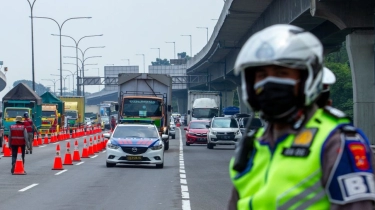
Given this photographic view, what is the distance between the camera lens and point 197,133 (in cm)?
5188

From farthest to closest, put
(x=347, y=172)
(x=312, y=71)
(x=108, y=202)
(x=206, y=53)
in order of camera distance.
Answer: (x=206, y=53), (x=108, y=202), (x=312, y=71), (x=347, y=172)

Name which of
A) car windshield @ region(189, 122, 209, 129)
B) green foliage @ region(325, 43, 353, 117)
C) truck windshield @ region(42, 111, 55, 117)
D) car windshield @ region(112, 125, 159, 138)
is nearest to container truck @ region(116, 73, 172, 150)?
car windshield @ region(112, 125, 159, 138)

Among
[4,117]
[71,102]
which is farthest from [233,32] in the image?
[71,102]

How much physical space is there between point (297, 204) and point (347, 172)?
0.21m

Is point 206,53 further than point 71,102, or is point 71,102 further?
point 71,102

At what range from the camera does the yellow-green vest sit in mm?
3223

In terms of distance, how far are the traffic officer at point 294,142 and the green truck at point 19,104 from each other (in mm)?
51559

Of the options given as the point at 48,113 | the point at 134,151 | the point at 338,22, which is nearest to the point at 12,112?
the point at 48,113

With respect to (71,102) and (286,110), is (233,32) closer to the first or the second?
(71,102)

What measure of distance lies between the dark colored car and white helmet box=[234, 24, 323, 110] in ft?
158

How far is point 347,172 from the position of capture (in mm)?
3178

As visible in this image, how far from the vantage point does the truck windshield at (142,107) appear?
40688mm

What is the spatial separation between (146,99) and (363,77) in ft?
41.4

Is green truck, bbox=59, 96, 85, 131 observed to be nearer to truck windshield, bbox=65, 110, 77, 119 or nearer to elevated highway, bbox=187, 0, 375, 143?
truck windshield, bbox=65, 110, 77, 119
